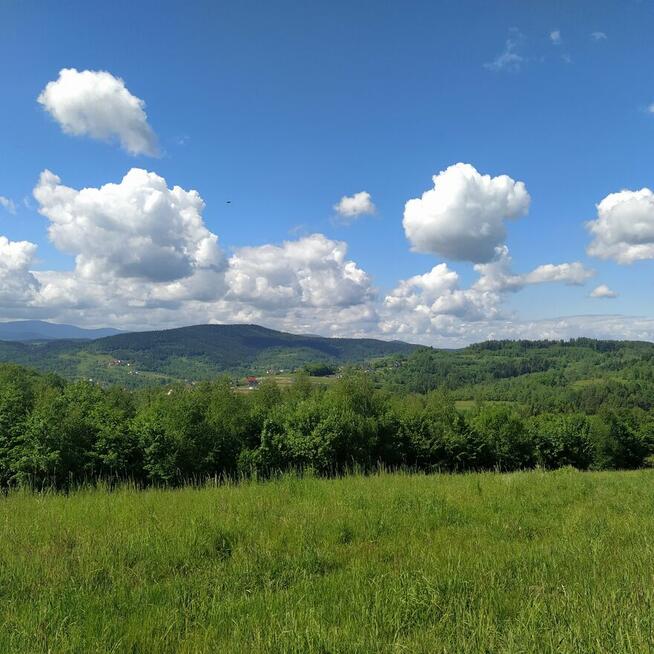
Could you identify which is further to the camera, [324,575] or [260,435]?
[260,435]

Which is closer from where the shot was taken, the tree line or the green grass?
the green grass

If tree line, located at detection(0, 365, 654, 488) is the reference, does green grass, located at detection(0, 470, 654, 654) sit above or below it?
above

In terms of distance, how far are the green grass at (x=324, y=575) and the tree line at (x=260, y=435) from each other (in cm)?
505

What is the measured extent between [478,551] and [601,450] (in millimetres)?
87326

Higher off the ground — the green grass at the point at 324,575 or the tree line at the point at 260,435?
the green grass at the point at 324,575

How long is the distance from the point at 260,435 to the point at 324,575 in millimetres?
38529

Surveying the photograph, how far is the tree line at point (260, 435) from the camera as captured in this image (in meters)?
26.8

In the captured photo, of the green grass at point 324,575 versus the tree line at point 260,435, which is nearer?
the green grass at point 324,575

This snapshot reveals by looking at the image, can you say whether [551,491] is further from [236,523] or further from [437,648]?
[437,648]

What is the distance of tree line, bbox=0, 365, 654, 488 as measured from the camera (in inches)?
1056

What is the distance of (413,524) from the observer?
752 cm

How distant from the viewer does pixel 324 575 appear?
210 inches

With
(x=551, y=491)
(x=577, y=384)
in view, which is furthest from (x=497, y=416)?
(x=577, y=384)

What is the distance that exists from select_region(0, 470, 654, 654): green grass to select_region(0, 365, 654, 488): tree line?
5.05m
